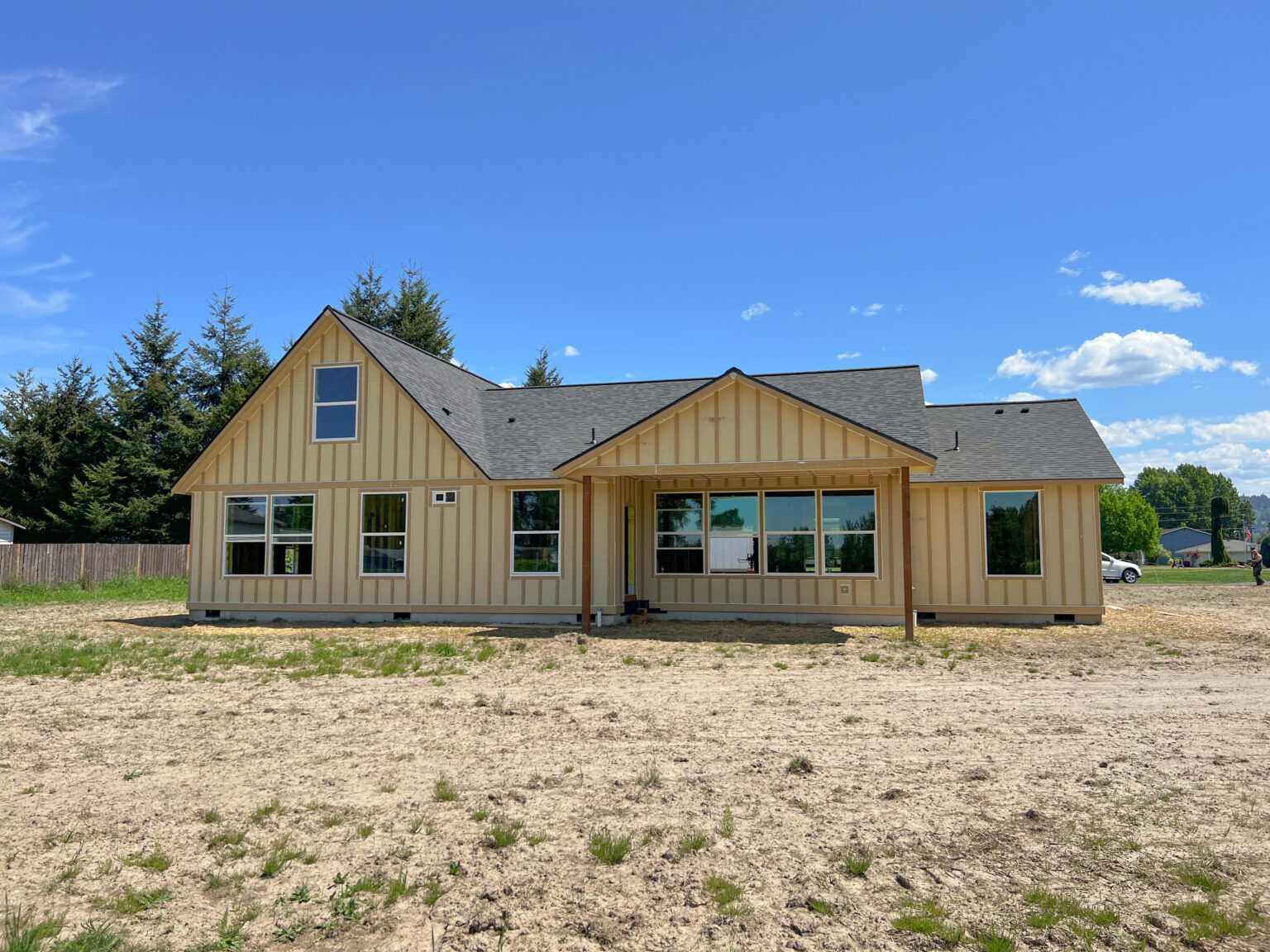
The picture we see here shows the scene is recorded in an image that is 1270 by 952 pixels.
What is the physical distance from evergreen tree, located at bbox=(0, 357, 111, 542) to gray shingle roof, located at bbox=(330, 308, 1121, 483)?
23101mm

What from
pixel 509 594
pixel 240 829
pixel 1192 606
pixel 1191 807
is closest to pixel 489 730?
pixel 240 829

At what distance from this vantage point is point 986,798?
5480 millimetres

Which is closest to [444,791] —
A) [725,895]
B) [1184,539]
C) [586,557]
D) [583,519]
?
[725,895]

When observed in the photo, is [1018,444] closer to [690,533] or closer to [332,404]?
[690,533]

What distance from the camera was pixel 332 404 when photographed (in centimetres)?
1831

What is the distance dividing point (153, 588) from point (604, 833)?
26227 mm

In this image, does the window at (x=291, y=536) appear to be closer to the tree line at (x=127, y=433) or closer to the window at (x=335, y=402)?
the window at (x=335, y=402)

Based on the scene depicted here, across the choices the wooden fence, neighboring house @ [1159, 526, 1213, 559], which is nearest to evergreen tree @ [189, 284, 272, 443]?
the wooden fence

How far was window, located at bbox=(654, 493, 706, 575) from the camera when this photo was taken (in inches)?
704

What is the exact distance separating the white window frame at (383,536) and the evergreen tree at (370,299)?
994 inches

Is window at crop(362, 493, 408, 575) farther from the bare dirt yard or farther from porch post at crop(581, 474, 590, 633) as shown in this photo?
the bare dirt yard

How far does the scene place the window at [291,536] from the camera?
1812 centimetres

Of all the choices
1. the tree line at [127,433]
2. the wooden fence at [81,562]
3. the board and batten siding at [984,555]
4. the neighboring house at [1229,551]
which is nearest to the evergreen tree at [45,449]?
the tree line at [127,433]

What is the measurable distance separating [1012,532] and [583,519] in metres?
8.31
